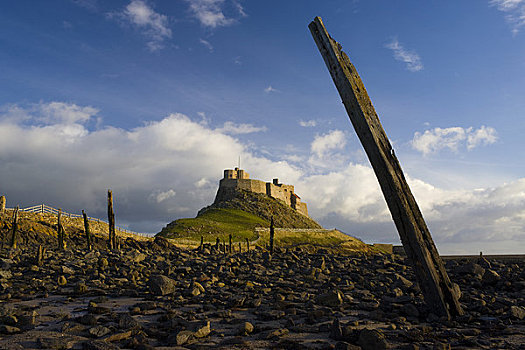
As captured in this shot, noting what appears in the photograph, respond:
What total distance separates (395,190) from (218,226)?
234 ft

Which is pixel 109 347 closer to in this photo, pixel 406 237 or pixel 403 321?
pixel 403 321

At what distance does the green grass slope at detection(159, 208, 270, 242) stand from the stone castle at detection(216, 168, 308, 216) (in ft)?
46.5

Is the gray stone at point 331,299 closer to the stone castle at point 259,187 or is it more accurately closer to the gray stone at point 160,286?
the gray stone at point 160,286

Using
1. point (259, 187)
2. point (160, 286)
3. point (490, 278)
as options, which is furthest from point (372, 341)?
point (259, 187)

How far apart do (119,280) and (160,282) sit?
2.26 m

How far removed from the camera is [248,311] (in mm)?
6500

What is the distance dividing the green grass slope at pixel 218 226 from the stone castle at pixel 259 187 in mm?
14184

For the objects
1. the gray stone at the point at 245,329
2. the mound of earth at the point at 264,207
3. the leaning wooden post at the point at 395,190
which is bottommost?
the gray stone at the point at 245,329

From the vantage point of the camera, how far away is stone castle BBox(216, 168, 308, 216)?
363 feet

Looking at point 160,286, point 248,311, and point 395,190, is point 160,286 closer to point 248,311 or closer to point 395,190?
point 248,311

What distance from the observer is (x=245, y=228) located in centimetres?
7969

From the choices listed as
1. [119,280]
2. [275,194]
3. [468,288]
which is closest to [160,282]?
[119,280]

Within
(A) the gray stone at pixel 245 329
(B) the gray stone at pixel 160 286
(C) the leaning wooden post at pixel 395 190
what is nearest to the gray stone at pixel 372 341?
(A) the gray stone at pixel 245 329

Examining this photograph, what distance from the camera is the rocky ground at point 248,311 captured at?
4523 mm
